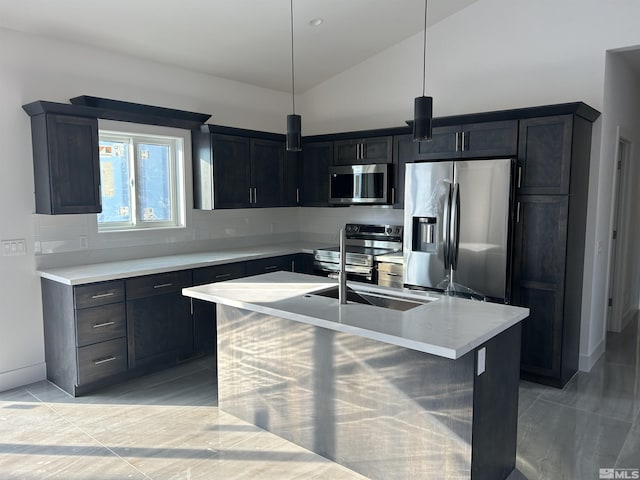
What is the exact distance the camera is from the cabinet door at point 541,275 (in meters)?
3.65

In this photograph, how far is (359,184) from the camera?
5.07 m

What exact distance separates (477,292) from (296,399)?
6.05 ft

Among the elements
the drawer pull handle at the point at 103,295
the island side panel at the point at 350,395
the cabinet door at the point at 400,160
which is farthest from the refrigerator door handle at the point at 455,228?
the drawer pull handle at the point at 103,295

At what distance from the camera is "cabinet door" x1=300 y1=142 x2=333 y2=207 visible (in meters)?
5.42

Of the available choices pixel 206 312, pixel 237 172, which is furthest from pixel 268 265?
pixel 237 172

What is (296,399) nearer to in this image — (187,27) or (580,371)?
(580,371)

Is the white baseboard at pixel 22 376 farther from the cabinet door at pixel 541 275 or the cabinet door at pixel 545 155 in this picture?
the cabinet door at pixel 545 155

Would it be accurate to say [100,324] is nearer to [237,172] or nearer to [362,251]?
[237,172]

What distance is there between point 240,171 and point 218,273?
1.17m

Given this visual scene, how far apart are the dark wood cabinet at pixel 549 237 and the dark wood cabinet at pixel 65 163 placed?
3388 mm

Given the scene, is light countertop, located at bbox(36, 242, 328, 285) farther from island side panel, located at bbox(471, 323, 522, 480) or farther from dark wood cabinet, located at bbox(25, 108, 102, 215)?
island side panel, located at bbox(471, 323, 522, 480)

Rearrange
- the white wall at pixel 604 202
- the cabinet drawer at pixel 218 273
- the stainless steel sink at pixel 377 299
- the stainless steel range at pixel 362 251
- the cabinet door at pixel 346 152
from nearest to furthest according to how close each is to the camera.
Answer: the stainless steel sink at pixel 377 299, the white wall at pixel 604 202, the cabinet drawer at pixel 218 273, the stainless steel range at pixel 362 251, the cabinet door at pixel 346 152

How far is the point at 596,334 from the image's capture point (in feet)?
14.1

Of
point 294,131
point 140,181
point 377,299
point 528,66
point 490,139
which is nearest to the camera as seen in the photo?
point 377,299
